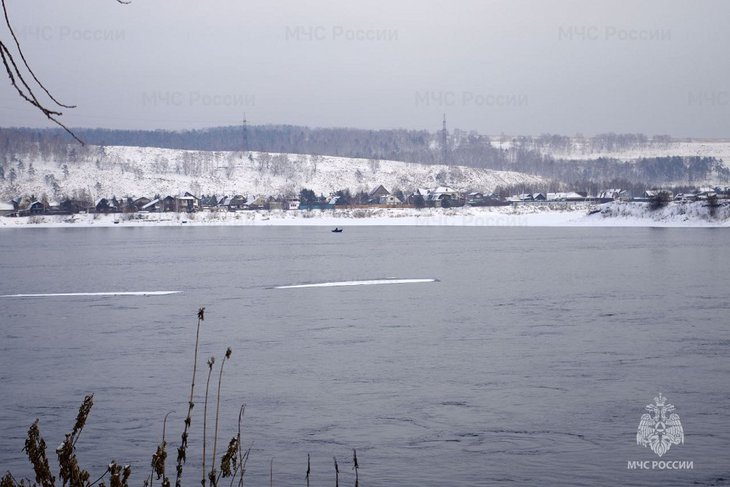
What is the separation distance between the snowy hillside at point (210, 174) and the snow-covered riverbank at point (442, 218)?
40.3 metres

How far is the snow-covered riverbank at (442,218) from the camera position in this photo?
68625 millimetres

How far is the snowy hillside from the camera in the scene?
478 ft

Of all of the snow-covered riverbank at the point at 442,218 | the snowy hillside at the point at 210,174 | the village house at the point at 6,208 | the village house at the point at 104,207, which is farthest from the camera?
the snowy hillside at the point at 210,174

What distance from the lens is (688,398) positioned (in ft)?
36.6

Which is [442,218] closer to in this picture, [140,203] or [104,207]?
[104,207]

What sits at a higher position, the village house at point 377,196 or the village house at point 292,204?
the village house at point 377,196

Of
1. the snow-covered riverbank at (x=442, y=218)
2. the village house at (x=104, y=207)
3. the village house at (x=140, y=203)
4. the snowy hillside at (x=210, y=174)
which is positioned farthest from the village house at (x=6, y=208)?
the snowy hillside at (x=210, y=174)

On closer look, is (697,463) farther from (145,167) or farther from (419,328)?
(145,167)

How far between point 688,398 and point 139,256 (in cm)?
3281

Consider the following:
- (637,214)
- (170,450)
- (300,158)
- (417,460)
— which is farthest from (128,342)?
(300,158)

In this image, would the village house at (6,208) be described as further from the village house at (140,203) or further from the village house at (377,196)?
the village house at (377,196)

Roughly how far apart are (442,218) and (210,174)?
296 ft

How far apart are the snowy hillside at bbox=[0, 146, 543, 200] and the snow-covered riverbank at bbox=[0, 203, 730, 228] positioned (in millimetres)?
40268

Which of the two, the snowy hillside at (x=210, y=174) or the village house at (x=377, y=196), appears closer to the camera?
the village house at (x=377, y=196)
